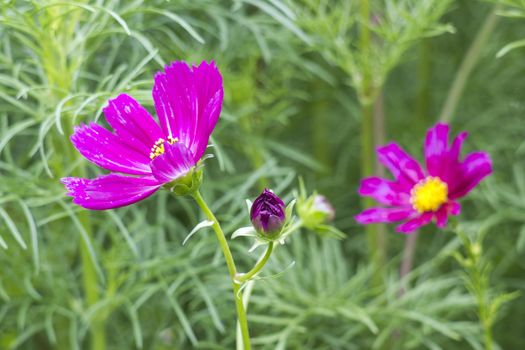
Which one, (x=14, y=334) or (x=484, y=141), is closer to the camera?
(x=14, y=334)

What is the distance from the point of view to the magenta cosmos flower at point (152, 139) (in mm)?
565

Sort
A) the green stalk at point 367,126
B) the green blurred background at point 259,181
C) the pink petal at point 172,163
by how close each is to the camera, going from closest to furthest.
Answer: the pink petal at point 172,163 → the green blurred background at point 259,181 → the green stalk at point 367,126

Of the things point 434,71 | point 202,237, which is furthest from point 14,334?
point 434,71

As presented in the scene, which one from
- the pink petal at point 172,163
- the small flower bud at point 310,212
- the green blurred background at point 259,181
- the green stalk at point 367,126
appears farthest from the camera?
the green stalk at point 367,126

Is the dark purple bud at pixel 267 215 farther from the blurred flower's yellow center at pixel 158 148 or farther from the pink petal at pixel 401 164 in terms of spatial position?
the pink petal at pixel 401 164

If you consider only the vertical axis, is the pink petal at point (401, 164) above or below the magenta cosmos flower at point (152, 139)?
below

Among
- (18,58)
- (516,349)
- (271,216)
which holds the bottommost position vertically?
(516,349)

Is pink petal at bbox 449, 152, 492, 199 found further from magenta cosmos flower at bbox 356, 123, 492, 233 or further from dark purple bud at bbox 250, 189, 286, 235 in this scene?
dark purple bud at bbox 250, 189, 286, 235

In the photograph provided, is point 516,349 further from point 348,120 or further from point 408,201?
point 408,201

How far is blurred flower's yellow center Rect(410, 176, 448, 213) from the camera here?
2.41 feet

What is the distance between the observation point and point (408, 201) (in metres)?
0.77

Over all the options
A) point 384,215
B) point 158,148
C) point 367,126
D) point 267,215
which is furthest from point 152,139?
point 367,126

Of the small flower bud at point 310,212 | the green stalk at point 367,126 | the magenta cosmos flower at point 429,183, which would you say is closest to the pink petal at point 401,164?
the magenta cosmos flower at point 429,183

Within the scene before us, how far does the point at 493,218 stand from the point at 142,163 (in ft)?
1.86
